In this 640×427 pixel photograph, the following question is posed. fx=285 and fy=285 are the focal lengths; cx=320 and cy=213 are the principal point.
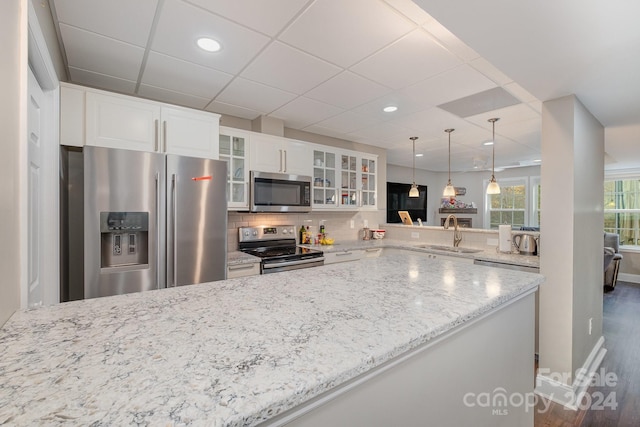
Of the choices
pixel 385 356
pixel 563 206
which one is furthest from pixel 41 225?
pixel 563 206

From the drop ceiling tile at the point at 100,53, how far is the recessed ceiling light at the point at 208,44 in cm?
44

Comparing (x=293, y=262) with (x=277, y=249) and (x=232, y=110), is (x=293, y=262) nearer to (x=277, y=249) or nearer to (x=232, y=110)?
(x=277, y=249)

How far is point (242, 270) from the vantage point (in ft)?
8.84

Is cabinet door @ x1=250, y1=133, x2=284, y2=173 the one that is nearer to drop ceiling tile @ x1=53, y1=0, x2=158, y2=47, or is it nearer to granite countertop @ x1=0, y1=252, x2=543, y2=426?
drop ceiling tile @ x1=53, y1=0, x2=158, y2=47

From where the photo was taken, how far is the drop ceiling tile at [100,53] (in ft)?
5.90

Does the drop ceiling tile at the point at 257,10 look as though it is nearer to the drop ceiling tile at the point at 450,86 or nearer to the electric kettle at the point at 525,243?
the drop ceiling tile at the point at 450,86

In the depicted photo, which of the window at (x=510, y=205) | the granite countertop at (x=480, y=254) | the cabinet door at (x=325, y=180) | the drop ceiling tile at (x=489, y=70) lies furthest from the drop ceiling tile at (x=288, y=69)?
the window at (x=510, y=205)

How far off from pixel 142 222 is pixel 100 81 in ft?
4.33

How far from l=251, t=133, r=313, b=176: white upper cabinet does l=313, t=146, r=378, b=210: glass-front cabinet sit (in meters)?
0.17

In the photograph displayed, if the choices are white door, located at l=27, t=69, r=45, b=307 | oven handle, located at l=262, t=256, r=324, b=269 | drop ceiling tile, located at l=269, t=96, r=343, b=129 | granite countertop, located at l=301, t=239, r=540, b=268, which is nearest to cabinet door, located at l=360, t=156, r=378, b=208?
granite countertop, located at l=301, t=239, r=540, b=268

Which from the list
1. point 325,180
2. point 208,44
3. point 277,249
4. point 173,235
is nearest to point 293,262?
point 277,249

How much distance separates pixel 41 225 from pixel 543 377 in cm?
354

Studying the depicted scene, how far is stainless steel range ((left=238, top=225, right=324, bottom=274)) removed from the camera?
2828mm

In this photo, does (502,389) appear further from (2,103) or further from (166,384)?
(2,103)
